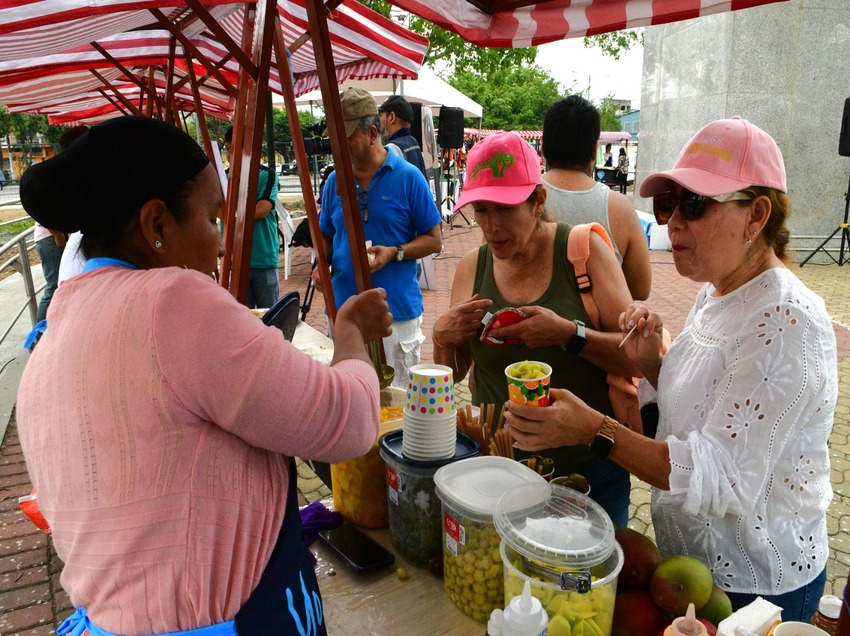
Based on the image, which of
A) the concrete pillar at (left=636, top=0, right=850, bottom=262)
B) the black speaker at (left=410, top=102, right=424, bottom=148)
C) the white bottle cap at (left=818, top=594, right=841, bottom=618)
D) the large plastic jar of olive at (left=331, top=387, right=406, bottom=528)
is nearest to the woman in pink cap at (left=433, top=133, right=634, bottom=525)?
the large plastic jar of olive at (left=331, top=387, right=406, bottom=528)

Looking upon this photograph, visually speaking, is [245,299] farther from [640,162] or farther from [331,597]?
[640,162]

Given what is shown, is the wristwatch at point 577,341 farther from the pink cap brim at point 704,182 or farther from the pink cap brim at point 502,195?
the pink cap brim at point 704,182

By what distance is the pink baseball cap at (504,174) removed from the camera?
2.07 m

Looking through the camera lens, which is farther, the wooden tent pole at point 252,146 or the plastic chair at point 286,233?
the plastic chair at point 286,233

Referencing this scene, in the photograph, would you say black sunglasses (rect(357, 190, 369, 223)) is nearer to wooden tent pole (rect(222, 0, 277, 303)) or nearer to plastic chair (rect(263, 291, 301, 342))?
wooden tent pole (rect(222, 0, 277, 303))

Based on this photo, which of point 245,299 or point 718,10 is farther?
point 245,299

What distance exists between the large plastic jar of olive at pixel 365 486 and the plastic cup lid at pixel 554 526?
0.54 meters

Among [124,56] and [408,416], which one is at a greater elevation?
[124,56]

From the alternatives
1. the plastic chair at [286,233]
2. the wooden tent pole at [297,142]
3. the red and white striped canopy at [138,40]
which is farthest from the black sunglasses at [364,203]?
the plastic chair at [286,233]

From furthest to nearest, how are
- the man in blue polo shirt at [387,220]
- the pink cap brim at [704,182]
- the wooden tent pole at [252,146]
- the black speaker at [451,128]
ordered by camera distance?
1. the black speaker at [451,128]
2. the man in blue polo shirt at [387,220]
3. the wooden tent pole at [252,146]
4. the pink cap brim at [704,182]

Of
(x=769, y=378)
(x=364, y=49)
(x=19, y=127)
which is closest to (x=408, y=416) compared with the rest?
(x=769, y=378)

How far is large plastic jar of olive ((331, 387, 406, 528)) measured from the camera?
1.82 metres

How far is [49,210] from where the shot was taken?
3.64ft

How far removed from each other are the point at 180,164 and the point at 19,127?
4409 centimetres
